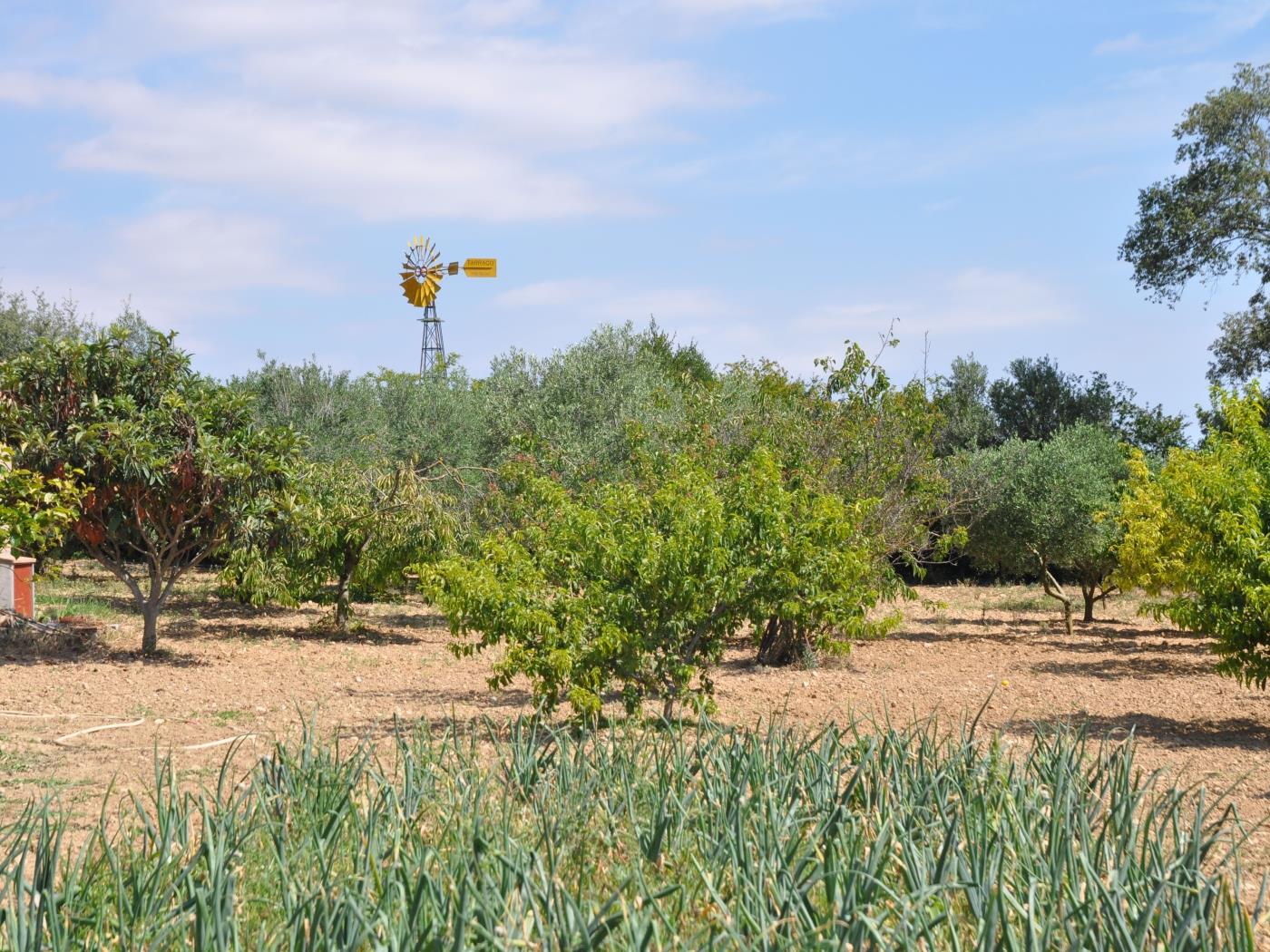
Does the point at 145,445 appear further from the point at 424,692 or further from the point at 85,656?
the point at 424,692

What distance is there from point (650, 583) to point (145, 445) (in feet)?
20.4

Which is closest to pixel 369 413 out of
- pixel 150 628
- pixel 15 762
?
pixel 150 628

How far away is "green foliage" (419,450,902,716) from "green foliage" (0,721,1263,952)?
2559 millimetres

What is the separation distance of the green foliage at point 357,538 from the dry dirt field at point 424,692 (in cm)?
70

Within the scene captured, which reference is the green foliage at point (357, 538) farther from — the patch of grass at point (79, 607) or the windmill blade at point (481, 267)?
the windmill blade at point (481, 267)

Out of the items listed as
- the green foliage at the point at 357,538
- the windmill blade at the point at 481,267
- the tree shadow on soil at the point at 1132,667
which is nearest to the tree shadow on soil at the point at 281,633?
the green foliage at the point at 357,538

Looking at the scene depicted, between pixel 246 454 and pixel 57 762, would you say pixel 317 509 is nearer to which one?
pixel 246 454

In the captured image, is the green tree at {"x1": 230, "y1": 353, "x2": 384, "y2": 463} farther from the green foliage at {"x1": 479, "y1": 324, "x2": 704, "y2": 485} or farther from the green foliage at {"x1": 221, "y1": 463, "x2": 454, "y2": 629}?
the green foliage at {"x1": 221, "y1": 463, "x2": 454, "y2": 629}

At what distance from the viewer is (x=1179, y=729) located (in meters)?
9.41

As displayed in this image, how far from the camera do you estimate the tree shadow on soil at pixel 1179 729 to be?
8766 millimetres

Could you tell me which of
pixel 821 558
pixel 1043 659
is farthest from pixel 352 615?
pixel 821 558

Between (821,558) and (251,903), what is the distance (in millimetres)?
5292

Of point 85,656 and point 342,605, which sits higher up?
point 342,605

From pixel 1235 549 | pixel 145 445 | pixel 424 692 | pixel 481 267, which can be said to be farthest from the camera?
pixel 481 267
